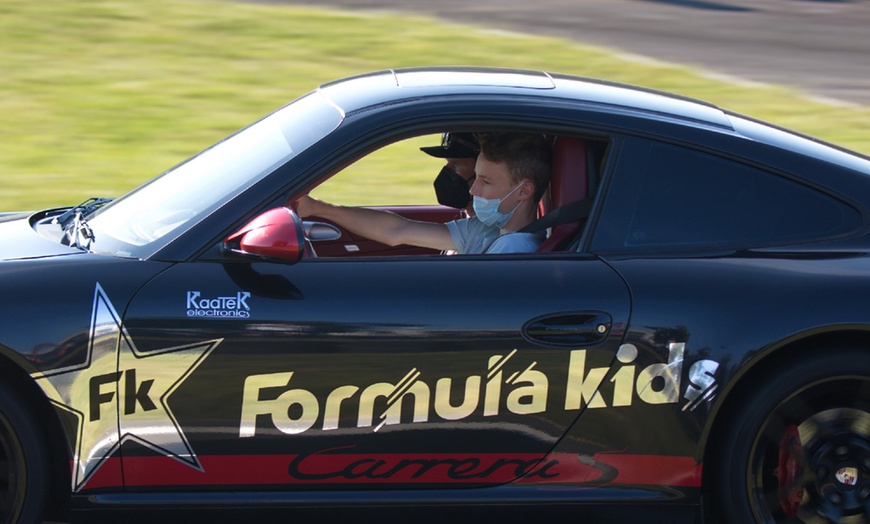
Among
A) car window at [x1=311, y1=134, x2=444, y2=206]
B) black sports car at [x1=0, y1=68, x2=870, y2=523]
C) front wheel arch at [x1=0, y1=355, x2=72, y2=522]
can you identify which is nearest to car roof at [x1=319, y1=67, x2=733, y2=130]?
black sports car at [x1=0, y1=68, x2=870, y2=523]

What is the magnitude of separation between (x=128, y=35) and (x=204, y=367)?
9.89 metres

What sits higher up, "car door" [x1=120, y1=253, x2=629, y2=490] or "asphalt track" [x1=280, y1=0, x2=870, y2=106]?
"asphalt track" [x1=280, y1=0, x2=870, y2=106]

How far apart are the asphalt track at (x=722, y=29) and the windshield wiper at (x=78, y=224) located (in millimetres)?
9086

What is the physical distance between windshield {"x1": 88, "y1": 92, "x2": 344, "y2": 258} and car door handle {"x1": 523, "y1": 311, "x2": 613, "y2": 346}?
34.0 inches

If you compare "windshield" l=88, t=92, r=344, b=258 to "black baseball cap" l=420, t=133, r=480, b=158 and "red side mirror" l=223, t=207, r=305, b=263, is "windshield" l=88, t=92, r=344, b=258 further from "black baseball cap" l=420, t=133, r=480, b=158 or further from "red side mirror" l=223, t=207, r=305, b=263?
"black baseball cap" l=420, t=133, r=480, b=158

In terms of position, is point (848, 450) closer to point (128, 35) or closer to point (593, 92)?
point (593, 92)

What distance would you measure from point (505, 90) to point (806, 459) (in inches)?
57.7

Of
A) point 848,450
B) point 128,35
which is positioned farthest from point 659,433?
point 128,35

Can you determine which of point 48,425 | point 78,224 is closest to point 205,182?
point 78,224

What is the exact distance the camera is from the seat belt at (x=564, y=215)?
3752 millimetres

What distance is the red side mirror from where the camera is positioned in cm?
341

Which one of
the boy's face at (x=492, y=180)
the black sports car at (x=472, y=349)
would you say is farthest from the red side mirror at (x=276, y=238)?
the boy's face at (x=492, y=180)

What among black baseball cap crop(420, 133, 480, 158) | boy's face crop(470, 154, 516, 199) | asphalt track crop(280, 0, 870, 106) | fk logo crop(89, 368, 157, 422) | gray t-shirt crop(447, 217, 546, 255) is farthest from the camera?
asphalt track crop(280, 0, 870, 106)

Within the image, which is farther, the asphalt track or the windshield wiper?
the asphalt track
